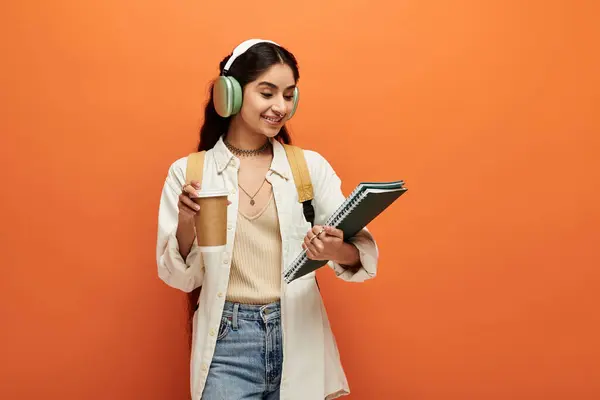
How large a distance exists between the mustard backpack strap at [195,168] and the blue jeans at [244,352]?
37 cm

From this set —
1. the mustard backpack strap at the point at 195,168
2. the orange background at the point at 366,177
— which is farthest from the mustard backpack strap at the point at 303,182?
the orange background at the point at 366,177

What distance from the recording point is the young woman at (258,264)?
5.86 feet

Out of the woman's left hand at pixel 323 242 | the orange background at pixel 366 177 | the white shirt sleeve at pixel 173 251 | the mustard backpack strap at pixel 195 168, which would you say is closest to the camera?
the woman's left hand at pixel 323 242

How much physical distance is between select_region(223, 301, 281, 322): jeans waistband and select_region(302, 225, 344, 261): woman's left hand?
21cm

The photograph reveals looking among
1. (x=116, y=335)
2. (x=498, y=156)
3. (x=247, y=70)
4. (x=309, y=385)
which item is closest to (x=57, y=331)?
(x=116, y=335)

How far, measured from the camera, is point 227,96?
5.97 ft

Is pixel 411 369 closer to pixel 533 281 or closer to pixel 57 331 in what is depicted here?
pixel 533 281

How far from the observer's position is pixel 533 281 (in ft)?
8.79

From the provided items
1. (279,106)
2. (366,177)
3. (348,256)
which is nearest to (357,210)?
(348,256)

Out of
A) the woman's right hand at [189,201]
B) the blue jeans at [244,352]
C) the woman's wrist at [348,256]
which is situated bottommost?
the blue jeans at [244,352]

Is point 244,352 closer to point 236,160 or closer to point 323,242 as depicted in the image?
point 323,242

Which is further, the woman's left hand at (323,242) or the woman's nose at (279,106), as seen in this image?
the woman's nose at (279,106)

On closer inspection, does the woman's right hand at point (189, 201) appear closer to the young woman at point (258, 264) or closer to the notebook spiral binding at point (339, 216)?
the young woman at point (258, 264)

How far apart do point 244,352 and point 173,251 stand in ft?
1.08
